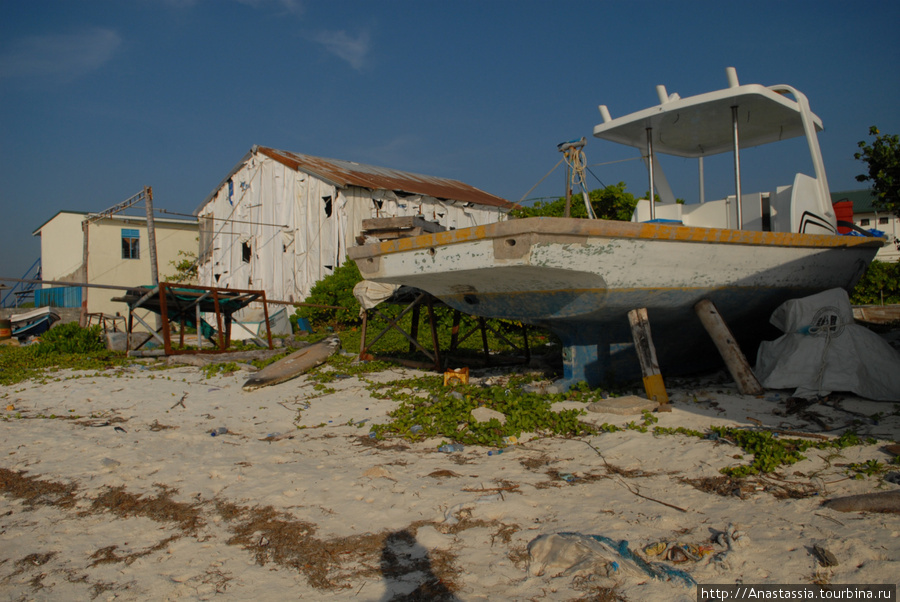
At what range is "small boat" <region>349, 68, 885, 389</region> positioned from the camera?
512 centimetres

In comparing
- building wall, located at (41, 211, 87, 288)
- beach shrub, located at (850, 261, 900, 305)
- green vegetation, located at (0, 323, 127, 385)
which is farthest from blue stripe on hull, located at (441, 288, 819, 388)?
building wall, located at (41, 211, 87, 288)

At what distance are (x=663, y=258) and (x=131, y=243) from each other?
25.5 m

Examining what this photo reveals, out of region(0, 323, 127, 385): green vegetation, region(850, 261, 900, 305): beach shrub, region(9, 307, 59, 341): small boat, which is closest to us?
region(0, 323, 127, 385): green vegetation

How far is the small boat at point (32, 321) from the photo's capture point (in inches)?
741

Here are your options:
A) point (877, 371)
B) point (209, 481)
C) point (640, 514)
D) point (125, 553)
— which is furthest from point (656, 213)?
point (125, 553)

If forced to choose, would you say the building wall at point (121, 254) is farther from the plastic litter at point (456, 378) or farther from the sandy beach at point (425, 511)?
the sandy beach at point (425, 511)

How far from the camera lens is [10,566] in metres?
2.76

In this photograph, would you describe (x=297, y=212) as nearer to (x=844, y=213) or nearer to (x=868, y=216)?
(x=844, y=213)

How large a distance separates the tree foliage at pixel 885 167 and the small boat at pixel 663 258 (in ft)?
18.2

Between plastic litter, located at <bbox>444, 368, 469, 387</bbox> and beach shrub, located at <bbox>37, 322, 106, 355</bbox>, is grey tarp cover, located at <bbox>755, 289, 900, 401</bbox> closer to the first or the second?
plastic litter, located at <bbox>444, 368, 469, 387</bbox>

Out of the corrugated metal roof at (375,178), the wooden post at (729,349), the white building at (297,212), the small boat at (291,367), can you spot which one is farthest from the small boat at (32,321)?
the wooden post at (729,349)

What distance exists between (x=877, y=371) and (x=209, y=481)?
18.3 feet

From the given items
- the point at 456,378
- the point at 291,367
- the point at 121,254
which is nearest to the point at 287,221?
the point at 121,254

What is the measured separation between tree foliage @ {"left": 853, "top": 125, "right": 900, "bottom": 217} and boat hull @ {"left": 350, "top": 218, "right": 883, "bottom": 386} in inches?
238
